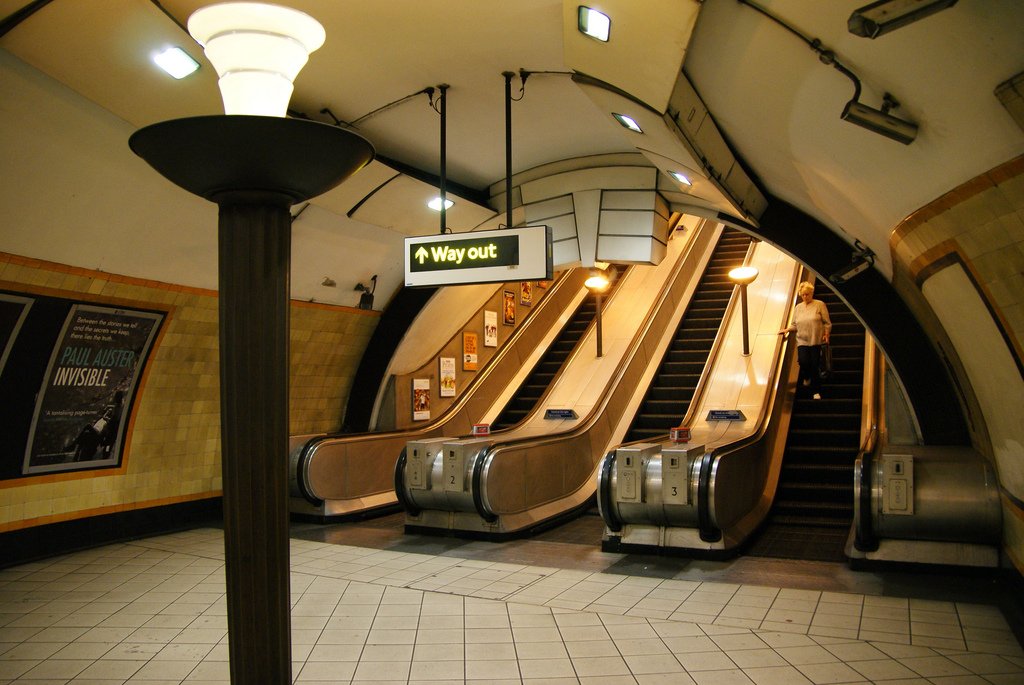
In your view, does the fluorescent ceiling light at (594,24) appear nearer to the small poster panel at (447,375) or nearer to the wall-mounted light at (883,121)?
the wall-mounted light at (883,121)

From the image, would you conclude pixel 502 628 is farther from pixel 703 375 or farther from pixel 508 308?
pixel 508 308

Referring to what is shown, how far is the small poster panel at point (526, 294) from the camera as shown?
43.7 ft

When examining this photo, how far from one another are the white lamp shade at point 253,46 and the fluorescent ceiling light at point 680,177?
425cm

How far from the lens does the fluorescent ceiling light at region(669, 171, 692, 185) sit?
6.00 meters

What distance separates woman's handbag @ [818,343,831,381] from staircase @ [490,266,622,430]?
11.7ft

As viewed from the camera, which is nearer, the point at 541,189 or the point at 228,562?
the point at 228,562

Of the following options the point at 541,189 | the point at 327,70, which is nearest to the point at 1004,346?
the point at 327,70

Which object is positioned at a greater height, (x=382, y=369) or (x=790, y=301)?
(x=790, y=301)

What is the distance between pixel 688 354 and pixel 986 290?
27.2 feet

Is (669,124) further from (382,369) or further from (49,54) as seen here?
(382,369)

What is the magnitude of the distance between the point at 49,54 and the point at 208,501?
5.53 metres

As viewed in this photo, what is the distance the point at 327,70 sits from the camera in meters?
5.50

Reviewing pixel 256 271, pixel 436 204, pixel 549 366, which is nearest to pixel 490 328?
pixel 549 366

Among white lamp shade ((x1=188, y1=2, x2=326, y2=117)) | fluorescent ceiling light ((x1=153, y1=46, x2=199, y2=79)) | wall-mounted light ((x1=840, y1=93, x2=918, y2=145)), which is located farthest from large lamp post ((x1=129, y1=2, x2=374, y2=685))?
fluorescent ceiling light ((x1=153, y1=46, x2=199, y2=79))
